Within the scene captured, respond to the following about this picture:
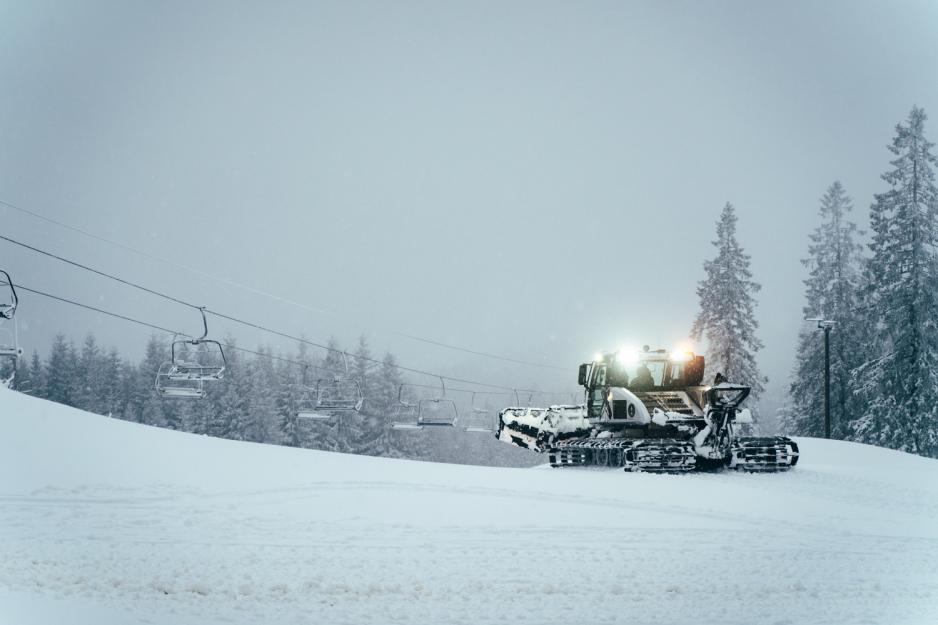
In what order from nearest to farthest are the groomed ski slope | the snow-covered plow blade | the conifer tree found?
the groomed ski slope < the snow-covered plow blade < the conifer tree

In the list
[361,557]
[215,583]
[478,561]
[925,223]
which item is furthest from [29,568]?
[925,223]

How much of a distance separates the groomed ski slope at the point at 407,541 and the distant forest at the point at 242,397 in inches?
1108

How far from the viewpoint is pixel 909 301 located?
2225 cm

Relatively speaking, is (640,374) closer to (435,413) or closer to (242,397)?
(242,397)

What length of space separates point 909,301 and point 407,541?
19468 mm

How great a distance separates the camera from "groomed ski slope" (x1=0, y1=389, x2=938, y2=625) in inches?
269

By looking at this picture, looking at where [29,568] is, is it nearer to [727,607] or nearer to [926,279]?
[727,607]

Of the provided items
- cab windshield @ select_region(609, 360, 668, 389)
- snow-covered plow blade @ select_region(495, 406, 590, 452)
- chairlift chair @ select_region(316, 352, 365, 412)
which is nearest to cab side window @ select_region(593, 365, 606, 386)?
cab windshield @ select_region(609, 360, 668, 389)

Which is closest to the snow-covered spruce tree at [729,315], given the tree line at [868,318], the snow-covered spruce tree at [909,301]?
the tree line at [868,318]

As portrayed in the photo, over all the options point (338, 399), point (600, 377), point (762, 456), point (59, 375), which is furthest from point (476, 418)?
point (59, 375)

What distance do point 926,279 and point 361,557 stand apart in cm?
2076

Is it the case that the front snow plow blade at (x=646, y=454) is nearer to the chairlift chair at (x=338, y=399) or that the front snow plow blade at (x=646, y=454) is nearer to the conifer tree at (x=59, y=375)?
the chairlift chair at (x=338, y=399)

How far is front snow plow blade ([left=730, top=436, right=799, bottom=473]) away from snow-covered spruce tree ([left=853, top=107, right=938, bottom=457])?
6.43 m

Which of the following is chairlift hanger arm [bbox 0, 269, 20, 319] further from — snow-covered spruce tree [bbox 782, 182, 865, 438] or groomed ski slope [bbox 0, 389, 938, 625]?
snow-covered spruce tree [bbox 782, 182, 865, 438]
